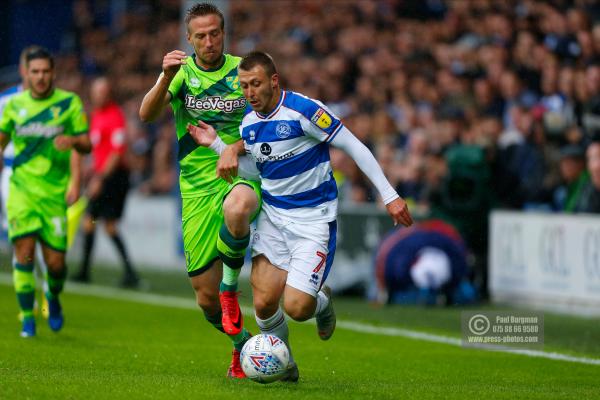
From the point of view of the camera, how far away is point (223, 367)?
8.38 metres

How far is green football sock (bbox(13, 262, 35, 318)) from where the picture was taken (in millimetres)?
9992

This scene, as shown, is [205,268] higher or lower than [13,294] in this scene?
higher

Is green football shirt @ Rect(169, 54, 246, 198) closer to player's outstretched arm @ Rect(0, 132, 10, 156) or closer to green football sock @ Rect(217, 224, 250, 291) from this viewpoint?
green football sock @ Rect(217, 224, 250, 291)

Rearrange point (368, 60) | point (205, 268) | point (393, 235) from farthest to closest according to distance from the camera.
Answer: point (368, 60) → point (393, 235) → point (205, 268)

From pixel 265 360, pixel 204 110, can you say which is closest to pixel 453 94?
pixel 204 110

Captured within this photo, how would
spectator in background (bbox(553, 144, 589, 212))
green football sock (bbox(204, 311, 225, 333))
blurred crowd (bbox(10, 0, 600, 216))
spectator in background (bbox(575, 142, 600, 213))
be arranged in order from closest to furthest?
1. green football sock (bbox(204, 311, 225, 333))
2. spectator in background (bbox(575, 142, 600, 213))
3. spectator in background (bbox(553, 144, 589, 212))
4. blurred crowd (bbox(10, 0, 600, 216))

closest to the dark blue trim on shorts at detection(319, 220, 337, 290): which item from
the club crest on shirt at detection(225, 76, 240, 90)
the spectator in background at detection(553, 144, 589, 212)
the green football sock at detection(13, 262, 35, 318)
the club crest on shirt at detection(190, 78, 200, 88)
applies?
the club crest on shirt at detection(225, 76, 240, 90)

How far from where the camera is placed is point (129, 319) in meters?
11.8

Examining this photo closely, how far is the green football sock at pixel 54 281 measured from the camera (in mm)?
10070

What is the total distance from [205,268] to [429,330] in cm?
397

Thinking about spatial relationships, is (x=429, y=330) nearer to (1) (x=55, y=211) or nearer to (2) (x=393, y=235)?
(2) (x=393, y=235)

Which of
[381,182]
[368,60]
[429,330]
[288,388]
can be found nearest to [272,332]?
[288,388]

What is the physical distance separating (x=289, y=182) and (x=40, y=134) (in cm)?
338

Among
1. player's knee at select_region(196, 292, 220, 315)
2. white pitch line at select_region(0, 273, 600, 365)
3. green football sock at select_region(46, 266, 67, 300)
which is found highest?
player's knee at select_region(196, 292, 220, 315)
